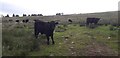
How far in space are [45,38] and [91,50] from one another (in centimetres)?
416

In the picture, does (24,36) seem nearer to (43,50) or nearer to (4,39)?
(4,39)

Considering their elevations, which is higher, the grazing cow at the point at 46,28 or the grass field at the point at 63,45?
the grazing cow at the point at 46,28

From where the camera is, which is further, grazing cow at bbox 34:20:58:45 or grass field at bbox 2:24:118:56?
grazing cow at bbox 34:20:58:45

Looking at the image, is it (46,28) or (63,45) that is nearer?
(63,45)

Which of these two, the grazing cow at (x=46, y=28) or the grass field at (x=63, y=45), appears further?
the grazing cow at (x=46, y=28)

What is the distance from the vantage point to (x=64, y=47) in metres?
19.2

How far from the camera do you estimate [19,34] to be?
73.6 feet

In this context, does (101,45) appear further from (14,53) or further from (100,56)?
(14,53)

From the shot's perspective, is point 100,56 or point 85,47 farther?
point 85,47

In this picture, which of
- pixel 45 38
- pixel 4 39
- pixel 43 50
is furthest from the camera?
pixel 45 38

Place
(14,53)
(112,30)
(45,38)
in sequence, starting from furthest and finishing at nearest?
1. (112,30)
2. (45,38)
3. (14,53)

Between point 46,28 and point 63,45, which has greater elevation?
point 46,28

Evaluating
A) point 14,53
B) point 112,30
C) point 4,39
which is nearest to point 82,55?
point 14,53

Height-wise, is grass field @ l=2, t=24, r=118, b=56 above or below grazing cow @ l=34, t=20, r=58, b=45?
below
